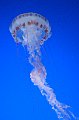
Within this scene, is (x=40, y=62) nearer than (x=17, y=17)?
No

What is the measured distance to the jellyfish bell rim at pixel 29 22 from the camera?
1605 centimetres

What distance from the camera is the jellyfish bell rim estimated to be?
1605 cm

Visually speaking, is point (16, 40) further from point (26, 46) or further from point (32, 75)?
point (32, 75)

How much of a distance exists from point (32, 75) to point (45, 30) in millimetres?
2858

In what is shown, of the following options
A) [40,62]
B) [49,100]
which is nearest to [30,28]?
[40,62]

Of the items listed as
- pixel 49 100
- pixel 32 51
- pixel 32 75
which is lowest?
pixel 49 100

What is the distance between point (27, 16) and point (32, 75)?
356cm

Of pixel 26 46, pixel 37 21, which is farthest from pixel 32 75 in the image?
pixel 37 21

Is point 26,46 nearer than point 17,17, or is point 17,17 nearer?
point 17,17

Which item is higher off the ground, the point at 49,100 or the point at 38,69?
the point at 38,69

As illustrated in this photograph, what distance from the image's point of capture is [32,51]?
17.6 meters

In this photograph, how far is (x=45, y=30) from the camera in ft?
55.2

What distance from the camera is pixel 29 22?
17031 mm

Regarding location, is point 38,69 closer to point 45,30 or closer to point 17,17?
point 45,30
